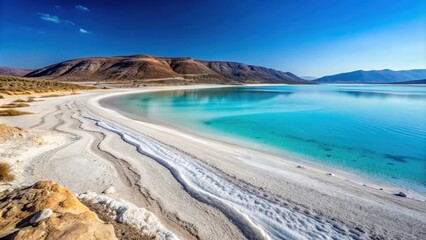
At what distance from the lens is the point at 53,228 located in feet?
10.0

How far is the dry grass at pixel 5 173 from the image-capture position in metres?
5.73

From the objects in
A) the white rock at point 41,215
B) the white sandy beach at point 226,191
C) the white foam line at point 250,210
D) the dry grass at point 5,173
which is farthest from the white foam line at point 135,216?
the dry grass at point 5,173

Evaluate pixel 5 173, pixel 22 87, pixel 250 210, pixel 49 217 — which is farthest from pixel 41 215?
pixel 22 87

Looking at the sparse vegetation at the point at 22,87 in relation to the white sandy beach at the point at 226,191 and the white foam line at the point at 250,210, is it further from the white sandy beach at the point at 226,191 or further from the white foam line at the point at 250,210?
the white foam line at the point at 250,210

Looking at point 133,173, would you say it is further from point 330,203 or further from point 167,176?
point 330,203

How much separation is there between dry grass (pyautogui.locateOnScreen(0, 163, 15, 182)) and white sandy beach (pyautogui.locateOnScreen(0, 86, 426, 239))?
0.22 metres

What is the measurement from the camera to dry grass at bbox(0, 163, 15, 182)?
18.8ft

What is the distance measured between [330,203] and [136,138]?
28.3 ft

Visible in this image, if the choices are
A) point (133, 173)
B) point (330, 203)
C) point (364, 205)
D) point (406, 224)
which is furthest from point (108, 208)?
point (406, 224)

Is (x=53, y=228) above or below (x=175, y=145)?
above

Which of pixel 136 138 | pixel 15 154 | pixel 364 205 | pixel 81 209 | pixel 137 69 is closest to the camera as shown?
pixel 81 209

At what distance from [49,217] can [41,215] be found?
21 centimetres

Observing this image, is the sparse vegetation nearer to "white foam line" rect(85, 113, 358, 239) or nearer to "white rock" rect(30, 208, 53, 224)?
"white foam line" rect(85, 113, 358, 239)

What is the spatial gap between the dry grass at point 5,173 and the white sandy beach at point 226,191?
0.22m
